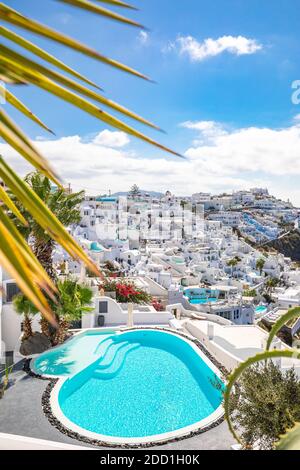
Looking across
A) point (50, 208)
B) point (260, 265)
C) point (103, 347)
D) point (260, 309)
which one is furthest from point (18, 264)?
point (260, 265)

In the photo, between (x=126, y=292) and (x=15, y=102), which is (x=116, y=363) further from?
(x=15, y=102)

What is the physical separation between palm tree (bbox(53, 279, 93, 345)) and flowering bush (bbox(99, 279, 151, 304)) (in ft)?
17.4

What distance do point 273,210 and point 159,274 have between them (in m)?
110

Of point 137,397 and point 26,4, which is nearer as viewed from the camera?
point 26,4

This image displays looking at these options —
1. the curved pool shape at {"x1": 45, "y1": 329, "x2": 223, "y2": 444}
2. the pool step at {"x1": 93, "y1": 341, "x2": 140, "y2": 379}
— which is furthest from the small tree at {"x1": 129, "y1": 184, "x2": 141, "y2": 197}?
the curved pool shape at {"x1": 45, "y1": 329, "x2": 223, "y2": 444}

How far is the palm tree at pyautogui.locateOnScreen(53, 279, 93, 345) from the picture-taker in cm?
1230

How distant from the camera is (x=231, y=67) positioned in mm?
9258

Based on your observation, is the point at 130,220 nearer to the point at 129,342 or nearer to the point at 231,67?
the point at 129,342

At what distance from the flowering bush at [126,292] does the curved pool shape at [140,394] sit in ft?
15.3

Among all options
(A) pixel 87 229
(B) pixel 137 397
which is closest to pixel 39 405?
(B) pixel 137 397

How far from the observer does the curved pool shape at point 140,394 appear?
27.6 feet

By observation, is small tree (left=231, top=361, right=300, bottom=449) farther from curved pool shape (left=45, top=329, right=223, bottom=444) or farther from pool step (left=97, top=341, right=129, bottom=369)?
pool step (left=97, top=341, right=129, bottom=369)

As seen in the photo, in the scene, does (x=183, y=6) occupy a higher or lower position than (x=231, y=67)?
lower

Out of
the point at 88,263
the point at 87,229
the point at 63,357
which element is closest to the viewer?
the point at 88,263
